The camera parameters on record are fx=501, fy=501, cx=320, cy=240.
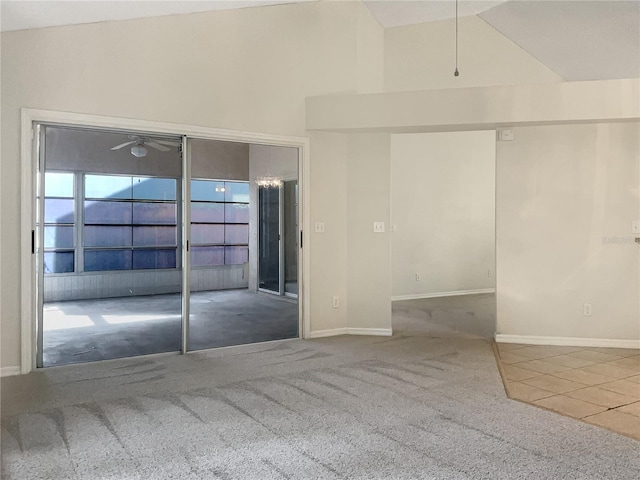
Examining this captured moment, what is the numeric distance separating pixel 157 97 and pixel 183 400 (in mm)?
2599

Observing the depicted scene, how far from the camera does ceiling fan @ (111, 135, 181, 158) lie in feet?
14.6

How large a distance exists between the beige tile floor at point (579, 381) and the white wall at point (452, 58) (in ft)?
11.2

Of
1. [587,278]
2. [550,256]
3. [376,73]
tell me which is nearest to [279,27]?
[376,73]

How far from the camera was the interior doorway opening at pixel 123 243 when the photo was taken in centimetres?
418

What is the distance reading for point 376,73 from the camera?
562 centimetres

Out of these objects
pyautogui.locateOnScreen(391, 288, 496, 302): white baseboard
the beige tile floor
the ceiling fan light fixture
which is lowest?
the beige tile floor

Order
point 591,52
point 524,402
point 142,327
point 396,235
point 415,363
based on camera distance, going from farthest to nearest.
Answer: point 396,235 → point 591,52 → point 142,327 → point 415,363 → point 524,402

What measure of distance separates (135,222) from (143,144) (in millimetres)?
718

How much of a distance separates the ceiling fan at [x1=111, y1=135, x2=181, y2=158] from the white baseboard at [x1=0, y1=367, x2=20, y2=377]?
1.98 metres

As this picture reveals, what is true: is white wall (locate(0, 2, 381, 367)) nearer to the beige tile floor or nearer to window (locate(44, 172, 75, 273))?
window (locate(44, 172, 75, 273))

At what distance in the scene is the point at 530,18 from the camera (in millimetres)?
5367

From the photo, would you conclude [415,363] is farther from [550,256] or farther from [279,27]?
[279,27]

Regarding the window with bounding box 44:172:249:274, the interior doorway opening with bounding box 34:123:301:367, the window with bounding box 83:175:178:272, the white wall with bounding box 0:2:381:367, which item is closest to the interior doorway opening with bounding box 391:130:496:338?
the white wall with bounding box 0:2:381:367

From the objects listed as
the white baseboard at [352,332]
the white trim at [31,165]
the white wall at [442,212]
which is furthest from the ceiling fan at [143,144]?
the white wall at [442,212]
